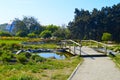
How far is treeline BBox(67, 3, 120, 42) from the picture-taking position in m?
50.1

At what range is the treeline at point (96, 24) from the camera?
50125mm

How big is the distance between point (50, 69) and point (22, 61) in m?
2.70

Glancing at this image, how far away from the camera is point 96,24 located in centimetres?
5216

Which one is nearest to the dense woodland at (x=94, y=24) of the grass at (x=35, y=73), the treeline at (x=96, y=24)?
the treeline at (x=96, y=24)

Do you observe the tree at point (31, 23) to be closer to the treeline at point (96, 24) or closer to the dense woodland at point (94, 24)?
the dense woodland at point (94, 24)

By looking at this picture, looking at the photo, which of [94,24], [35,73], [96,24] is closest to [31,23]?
[94,24]

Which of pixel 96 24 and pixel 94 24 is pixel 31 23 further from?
pixel 96 24

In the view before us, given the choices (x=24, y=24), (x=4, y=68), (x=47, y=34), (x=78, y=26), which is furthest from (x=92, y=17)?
(x=4, y=68)

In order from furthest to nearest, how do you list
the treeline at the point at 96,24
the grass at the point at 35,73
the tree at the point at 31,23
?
the tree at the point at 31,23
the treeline at the point at 96,24
the grass at the point at 35,73

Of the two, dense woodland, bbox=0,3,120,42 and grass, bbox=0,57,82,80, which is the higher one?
dense woodland, bbox=0,3,120,42

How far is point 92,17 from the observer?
52312 mm

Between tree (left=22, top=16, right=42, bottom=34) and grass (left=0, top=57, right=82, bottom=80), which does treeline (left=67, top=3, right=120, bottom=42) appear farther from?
grass (left=0, top=57, right=82, bottom=80)

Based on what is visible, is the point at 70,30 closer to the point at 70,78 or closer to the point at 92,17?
the point at 92,17

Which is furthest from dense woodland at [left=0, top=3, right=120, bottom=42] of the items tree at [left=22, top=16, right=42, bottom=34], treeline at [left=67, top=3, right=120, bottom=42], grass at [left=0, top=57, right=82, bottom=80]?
grass at [left=0, top=57, right=82, bottom=80]
